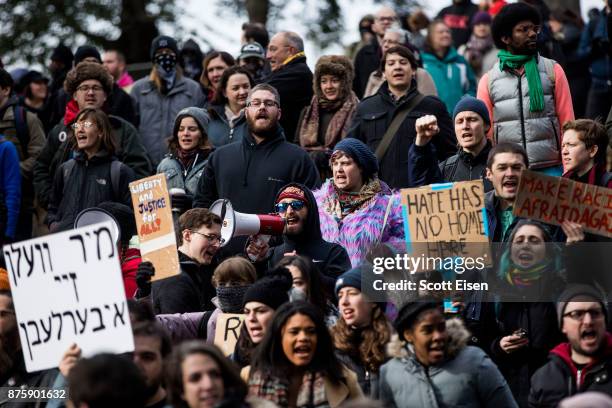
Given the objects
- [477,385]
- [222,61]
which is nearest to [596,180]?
[477,385]

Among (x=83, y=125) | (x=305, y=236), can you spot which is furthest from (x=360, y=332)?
(x=83, y=125)

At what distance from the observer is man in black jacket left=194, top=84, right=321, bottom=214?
42.3ft

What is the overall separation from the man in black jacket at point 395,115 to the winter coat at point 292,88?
1.28 meters

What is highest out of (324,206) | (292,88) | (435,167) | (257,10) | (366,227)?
(257,10)

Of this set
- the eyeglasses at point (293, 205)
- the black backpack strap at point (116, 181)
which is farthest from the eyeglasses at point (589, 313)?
the black backpack strap at point (116, 181)

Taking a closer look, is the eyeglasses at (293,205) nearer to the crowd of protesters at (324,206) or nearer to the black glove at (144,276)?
the crowd of protesters at (324,206)

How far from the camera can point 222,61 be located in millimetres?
16109

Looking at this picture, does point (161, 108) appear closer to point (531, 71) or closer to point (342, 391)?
point (531, 71)

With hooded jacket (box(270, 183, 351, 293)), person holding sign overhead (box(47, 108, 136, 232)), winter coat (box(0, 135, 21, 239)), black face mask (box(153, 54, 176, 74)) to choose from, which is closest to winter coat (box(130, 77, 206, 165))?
black face mask (box(153, 54, 176, 74))

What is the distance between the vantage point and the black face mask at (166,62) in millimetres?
16250

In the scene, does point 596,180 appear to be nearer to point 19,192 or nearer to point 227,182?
point 227,182

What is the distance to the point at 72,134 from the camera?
14.7m

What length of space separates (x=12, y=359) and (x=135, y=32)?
50.3 ft

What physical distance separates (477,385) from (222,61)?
736cm
